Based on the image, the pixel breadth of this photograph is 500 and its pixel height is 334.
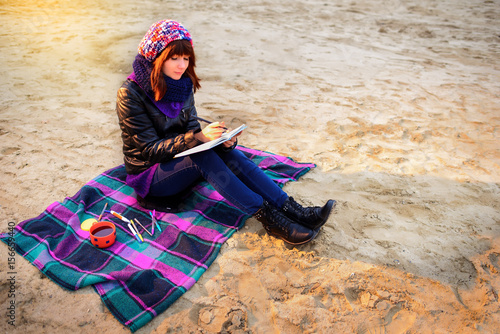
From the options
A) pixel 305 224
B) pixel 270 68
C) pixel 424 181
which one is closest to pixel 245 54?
pixel 270 68

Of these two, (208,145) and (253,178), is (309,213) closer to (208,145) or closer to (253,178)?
(253,178)

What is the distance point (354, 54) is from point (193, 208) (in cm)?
504

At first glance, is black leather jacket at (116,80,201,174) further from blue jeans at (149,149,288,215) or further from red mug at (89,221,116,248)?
red mug at (89,221,116,248)

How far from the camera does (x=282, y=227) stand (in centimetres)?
240

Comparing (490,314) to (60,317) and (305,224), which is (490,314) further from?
(60,317)

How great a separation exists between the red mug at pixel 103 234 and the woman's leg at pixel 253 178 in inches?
37.4

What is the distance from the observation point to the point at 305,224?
246 cm

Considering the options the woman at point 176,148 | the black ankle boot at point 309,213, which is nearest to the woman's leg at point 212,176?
the woman at point 176,148

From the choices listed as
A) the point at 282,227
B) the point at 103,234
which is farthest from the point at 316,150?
the point at 103,234

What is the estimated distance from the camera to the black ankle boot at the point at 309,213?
232cm

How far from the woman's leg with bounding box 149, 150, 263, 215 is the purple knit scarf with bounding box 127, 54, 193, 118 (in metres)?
0.41

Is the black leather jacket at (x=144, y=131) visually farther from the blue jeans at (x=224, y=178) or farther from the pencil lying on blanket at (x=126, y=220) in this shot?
the pencil lying on blanket at (x=126, y=220)

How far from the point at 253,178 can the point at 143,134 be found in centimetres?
85

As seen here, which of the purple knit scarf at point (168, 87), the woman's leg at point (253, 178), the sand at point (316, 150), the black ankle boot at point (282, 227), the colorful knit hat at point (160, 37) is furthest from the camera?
the woman's leg at point (253, 178)
